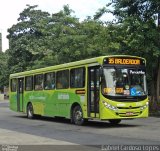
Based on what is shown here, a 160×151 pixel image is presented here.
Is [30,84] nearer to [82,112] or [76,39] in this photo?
[82,112]

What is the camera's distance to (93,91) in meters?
19.4

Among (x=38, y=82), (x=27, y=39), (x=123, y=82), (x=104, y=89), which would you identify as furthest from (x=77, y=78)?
(x=27, y=39)

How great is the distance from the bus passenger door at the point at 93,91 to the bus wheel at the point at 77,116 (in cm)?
96

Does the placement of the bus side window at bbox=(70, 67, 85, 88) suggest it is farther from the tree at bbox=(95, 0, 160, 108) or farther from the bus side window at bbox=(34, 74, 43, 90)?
the tree at bbox=(95, 0, 160, 108)

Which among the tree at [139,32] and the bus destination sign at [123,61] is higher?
the tree at [139,32]

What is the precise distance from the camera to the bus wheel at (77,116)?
2056 cm

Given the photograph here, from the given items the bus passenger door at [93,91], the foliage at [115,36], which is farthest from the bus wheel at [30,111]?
the bus passenger door at [93,91]

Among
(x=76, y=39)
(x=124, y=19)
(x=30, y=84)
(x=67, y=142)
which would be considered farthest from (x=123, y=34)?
(x=67, y=142)

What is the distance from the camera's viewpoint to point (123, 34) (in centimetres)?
2794

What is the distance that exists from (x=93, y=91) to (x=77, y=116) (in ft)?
6.55

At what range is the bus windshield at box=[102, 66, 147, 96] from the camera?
18781mm

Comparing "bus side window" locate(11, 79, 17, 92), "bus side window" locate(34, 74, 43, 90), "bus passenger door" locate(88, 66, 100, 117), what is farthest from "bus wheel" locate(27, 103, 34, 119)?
"bus passenger door" locate(88, 66, 100, 117)

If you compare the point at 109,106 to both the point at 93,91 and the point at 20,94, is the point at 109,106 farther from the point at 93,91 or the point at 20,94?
the point at 20,94

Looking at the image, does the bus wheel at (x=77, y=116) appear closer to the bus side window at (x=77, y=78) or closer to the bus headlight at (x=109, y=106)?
the bus side window at (x=77, y=78)
